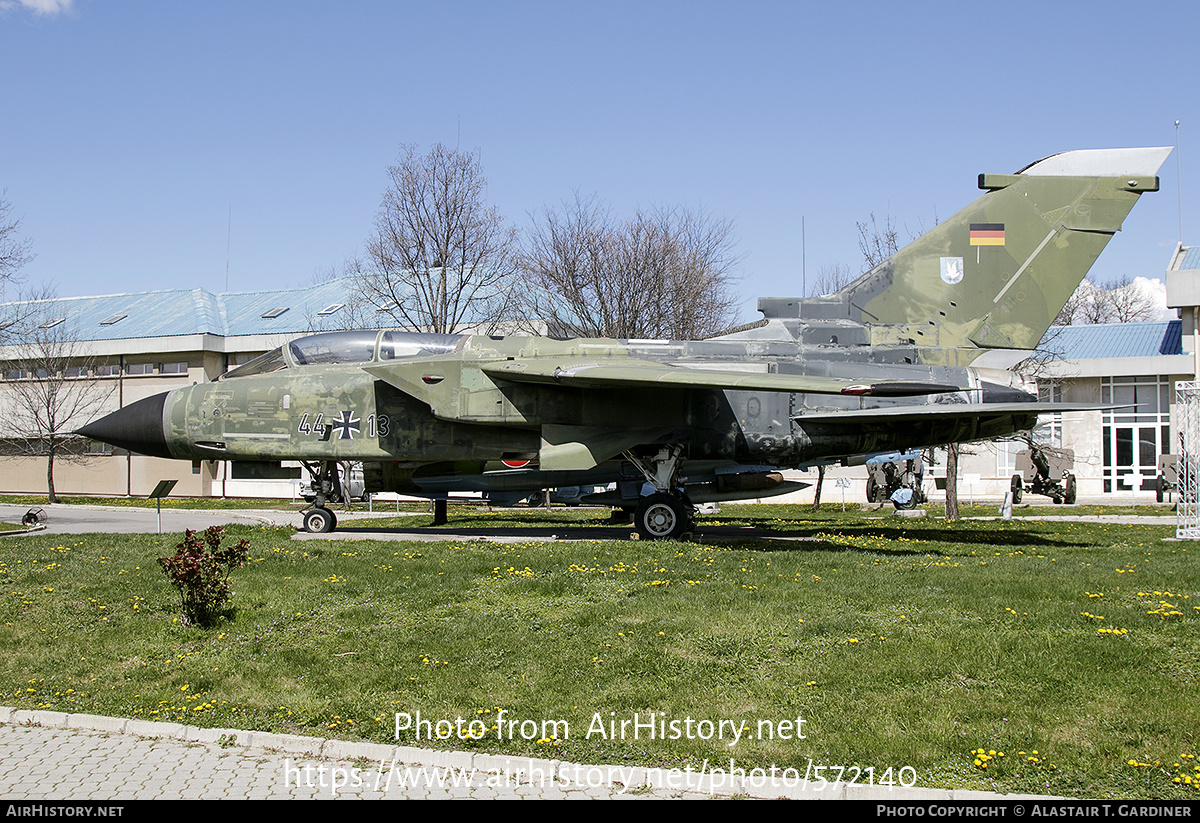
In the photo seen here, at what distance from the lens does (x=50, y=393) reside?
122ft

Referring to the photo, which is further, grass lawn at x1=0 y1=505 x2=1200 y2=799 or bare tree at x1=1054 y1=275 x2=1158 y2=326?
bare tree at x1=1054 y1=275 x2=1158 y2=326

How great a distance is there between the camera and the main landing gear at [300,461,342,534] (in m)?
17.0

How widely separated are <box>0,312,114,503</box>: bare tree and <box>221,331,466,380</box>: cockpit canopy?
87.1 feet

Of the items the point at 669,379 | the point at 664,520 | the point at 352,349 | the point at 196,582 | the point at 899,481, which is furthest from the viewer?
the point at 899,481

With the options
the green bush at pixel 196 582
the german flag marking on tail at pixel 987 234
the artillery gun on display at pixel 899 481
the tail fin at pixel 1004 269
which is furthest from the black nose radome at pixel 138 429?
the artillery gun on display at pixel 899 481

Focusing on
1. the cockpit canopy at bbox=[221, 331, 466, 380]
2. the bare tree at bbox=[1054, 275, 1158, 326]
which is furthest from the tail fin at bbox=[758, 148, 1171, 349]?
the bare tree at bbox=[1054, 275, 1158, 326]

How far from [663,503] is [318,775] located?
31.0 ft

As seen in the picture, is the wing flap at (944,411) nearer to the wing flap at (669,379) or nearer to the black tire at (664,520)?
the wing flap at (669,379)

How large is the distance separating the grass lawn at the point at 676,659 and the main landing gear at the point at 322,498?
498 centimetres

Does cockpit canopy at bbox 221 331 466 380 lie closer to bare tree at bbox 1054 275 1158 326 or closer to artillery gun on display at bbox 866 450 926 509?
artillery gun on display at bbox 866 450 926 509

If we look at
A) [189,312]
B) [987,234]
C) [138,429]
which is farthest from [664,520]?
[189,312]

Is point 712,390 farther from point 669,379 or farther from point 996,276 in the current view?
point 996,276
